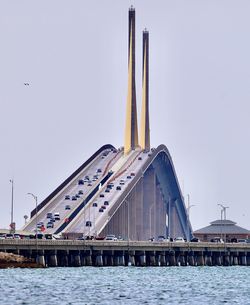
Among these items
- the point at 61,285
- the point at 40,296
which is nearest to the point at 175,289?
the point at 61,285

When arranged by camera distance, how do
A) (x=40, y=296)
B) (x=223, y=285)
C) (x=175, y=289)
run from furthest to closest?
(x=223, y=285), (x=175, y=289), (x=40, y=296)

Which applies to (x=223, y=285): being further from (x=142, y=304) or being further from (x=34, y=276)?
(x=142, y=304)

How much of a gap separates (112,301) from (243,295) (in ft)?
61.9

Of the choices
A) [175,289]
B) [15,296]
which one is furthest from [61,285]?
[15,296]

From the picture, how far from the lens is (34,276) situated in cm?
19612

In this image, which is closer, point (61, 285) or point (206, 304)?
point (206, 304)

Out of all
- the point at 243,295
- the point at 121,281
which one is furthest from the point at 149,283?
the point at 243,295

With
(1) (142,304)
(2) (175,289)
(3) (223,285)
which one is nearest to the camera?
(1) (142,304)

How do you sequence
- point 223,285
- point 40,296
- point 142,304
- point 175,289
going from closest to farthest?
point 142,304, point 40,296, point 175,289, point 223,285

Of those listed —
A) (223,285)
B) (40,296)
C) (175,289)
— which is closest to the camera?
(40,296)

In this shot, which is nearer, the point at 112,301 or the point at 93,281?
the point at 112,301

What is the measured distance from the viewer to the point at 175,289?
172 meters

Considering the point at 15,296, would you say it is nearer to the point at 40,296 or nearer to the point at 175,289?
the point at 40,296

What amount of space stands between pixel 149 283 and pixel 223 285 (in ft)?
25.1
